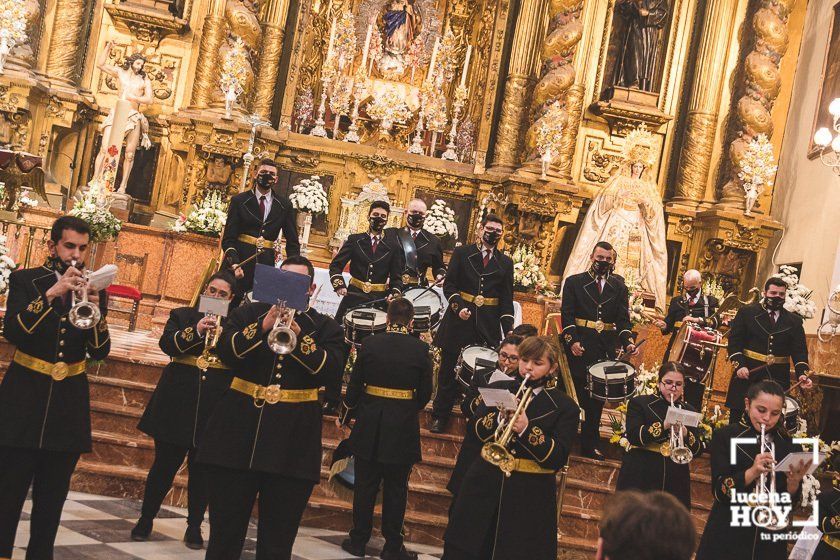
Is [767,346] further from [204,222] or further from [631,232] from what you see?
[204,222]

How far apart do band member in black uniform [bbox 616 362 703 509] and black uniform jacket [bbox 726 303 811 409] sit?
2.58 metres

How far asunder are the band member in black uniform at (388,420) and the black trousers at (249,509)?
6.62 feet

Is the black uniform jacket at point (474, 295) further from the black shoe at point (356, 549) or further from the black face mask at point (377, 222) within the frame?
the black shoe at point (356, 549)

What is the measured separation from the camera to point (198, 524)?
22.1 feet

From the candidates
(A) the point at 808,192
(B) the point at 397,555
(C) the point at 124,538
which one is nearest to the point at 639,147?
(A) the point at 808,192

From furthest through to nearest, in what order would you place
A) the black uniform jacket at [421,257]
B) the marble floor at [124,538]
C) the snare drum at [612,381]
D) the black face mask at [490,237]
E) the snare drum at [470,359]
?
the black uniform jacket at [421,257] → the black face mask at [490,237] → the snare drum at [612,381] → the snare drum at [470,359] → the marble floor at [124,538]

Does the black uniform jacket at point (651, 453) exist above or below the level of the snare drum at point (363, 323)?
below

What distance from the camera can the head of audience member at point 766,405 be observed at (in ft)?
17.6

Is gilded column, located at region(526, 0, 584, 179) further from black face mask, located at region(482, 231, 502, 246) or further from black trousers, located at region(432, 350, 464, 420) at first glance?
black trousers, located at region(432, 350, 464, 420)

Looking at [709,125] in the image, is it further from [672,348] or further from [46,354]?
[46,354]

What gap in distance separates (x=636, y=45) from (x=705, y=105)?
4.83ft

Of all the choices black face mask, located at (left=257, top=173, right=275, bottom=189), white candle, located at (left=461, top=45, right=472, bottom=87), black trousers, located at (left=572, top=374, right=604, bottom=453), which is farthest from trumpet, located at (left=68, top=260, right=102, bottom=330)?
white candle, located at (left=461, top=45, right=472, bottom=87)

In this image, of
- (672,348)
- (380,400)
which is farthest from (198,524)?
(672,348)

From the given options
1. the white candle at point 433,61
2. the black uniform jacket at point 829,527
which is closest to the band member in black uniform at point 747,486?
the black uniform jacket at point 829,527
